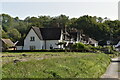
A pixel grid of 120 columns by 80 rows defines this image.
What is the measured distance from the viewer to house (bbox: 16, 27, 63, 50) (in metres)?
67.8

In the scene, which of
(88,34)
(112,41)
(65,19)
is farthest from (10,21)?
(112,41)

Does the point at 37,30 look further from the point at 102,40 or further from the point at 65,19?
the point at 65,19

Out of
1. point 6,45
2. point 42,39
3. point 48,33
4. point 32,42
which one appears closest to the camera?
point 42,39

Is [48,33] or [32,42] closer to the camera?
[32,42]

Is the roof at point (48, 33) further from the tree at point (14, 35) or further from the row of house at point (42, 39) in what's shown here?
the tree at point (14, 35)

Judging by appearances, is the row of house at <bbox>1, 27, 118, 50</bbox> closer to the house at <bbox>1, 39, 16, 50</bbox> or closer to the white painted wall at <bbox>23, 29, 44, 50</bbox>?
the white painted wall at <bbox>23, 29, 44, 50</bbox>

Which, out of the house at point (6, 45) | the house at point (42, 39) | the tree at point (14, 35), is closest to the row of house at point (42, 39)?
the house at point (42, 39)

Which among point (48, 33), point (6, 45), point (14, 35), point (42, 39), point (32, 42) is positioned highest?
point (14, 35)

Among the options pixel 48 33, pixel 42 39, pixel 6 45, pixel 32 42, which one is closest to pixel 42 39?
pixel 42 39

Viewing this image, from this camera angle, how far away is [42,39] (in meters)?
68.2

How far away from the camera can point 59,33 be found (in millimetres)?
68000

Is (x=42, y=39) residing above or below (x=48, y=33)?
below

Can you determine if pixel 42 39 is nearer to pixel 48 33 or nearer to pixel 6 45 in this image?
pixel 48 33

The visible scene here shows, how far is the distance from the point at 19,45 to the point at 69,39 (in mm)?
14188
